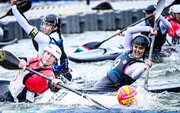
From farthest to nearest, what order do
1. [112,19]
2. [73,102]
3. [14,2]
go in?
[112,19] → [14,2] → [73,102]

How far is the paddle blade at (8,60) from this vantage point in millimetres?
6168

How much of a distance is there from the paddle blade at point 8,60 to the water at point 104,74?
22.0 inches

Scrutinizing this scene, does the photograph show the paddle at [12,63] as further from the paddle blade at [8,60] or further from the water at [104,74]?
the water at [104,74]

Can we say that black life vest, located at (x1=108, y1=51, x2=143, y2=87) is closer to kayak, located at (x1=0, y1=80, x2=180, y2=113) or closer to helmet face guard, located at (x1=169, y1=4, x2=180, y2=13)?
kayak, located at (x1=0, y1=80, x2=180, y2=113)

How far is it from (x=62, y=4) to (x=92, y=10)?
3.13 meters

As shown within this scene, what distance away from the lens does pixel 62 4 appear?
61.2 feet

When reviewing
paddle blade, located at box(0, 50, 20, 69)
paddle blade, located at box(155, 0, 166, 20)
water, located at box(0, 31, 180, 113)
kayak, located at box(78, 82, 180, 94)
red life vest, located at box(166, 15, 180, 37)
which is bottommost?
water, located at box(0, 31, 180, 113)

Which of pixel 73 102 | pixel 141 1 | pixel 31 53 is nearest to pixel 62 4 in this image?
pixel 141 1

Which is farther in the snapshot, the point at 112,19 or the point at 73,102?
the point at 112,19

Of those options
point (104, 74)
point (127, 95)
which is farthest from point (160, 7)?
point (127, 95)

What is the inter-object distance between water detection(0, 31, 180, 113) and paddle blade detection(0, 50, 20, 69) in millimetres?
559

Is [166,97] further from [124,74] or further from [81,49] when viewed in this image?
[81,49]

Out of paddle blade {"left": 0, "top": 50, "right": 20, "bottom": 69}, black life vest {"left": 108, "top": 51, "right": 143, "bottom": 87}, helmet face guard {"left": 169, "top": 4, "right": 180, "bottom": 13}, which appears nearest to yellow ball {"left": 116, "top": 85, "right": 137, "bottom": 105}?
black life vest {"left": 108, "top": 51, "right": 143, "bottom": 87}

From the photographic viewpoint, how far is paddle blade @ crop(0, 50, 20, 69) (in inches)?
243
